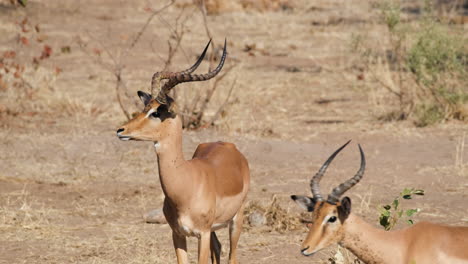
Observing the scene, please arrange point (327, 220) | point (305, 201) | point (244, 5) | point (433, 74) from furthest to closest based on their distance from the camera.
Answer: point (244, 5) < point (433, 74) < point (305, 201) < point (327, 220)

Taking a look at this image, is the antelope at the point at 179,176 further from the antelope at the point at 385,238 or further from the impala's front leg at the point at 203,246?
the antelope at the point at 385,238

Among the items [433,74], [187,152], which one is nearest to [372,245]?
[187,152]

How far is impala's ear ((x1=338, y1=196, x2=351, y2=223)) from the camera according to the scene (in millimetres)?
5230

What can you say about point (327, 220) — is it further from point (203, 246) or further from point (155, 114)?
point (155, 114)

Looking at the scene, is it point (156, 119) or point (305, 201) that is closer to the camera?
point (305, 201)

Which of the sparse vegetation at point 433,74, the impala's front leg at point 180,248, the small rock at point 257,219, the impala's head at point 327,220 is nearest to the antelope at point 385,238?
the impala's head at point 327,220

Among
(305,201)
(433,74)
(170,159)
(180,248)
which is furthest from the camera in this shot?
(433,74)

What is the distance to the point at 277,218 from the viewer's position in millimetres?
8703

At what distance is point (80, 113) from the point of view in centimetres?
1402

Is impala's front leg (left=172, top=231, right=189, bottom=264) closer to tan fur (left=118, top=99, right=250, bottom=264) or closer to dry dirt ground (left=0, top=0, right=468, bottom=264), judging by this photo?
tan fur (left=118, top=99, right=250, bottom=264)

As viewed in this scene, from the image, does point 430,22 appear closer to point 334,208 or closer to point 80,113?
point 80,113

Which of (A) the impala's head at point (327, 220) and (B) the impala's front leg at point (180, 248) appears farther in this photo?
(B) the impala's front leg at point (180, 248)

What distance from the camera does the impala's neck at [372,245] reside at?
545cm

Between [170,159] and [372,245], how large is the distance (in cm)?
149
